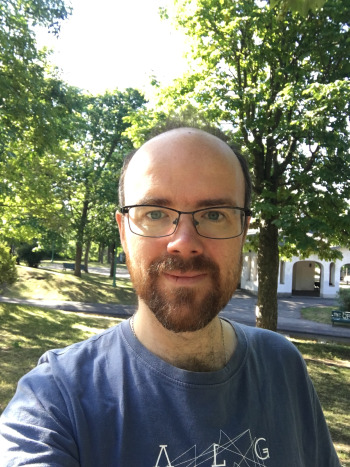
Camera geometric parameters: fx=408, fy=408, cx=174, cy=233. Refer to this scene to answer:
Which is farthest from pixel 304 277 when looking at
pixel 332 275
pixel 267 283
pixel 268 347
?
pixel 268 347

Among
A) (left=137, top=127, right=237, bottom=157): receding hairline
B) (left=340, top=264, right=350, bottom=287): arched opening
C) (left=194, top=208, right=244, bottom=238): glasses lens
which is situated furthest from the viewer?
(left=340, top=264, right=350, bottom=287): arched opening

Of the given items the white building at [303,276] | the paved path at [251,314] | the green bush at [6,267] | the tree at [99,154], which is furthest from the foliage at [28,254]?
the white building at [303,276]

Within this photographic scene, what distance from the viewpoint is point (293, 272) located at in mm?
32531

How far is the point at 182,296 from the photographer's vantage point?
53.0 inches

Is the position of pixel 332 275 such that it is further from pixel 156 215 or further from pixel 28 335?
pixel 156 215

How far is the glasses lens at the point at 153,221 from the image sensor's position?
1.42m

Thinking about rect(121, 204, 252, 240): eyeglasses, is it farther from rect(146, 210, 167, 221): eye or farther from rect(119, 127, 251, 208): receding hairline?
rect(119, 127, 251, 208): receding hairline

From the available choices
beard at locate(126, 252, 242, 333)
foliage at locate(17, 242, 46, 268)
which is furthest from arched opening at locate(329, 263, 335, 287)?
beard at locate(126, 252, 242, 333)

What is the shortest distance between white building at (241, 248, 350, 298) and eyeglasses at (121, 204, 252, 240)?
1110 inches

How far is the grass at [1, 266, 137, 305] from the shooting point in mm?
22309

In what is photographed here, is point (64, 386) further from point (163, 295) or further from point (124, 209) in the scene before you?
point (124, 209)

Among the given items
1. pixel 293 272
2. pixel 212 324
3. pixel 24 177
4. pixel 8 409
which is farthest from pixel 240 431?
pixel 293 272

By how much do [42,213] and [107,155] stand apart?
12620mm

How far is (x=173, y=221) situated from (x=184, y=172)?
7.1 inches
